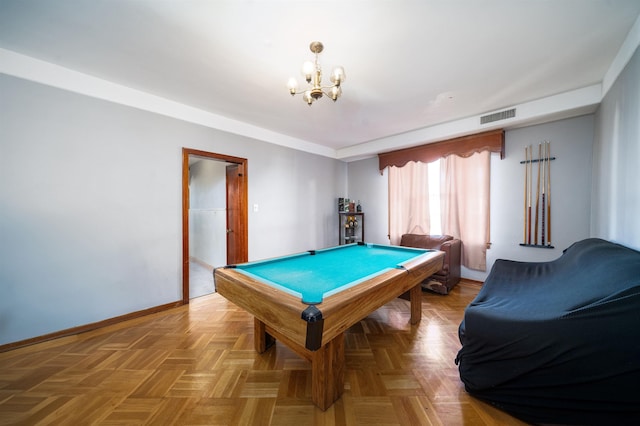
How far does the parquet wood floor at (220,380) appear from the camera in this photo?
130 centimetres

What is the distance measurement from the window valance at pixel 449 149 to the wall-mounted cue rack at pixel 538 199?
40cm

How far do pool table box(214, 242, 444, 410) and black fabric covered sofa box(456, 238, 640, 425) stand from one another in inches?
23.9

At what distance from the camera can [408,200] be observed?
13.9ft

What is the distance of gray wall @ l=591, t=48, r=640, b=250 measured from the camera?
65.6 inches

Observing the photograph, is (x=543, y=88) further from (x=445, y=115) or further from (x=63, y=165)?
(x=63, y=165)

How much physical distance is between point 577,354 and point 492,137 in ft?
10.4

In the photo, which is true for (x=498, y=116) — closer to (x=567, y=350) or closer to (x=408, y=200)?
(x=408, y=200)

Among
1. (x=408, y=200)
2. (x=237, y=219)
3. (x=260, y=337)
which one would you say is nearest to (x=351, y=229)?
(x=408, y=200)

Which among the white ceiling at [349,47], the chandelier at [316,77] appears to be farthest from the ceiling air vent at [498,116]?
the chandelier at [316,77]

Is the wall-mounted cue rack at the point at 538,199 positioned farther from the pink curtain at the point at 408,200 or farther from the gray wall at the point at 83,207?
the gray wall at the point at 83,207

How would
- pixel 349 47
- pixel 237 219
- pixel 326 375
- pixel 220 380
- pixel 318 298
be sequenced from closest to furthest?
pixel 318 298 < pixel 326 375 < pixel 220 380 < pixel 349 47 < pixel 237 219

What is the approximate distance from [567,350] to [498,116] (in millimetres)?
3071

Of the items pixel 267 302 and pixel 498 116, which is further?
pixel 498 116

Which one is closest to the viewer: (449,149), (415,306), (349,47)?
(349,47)
